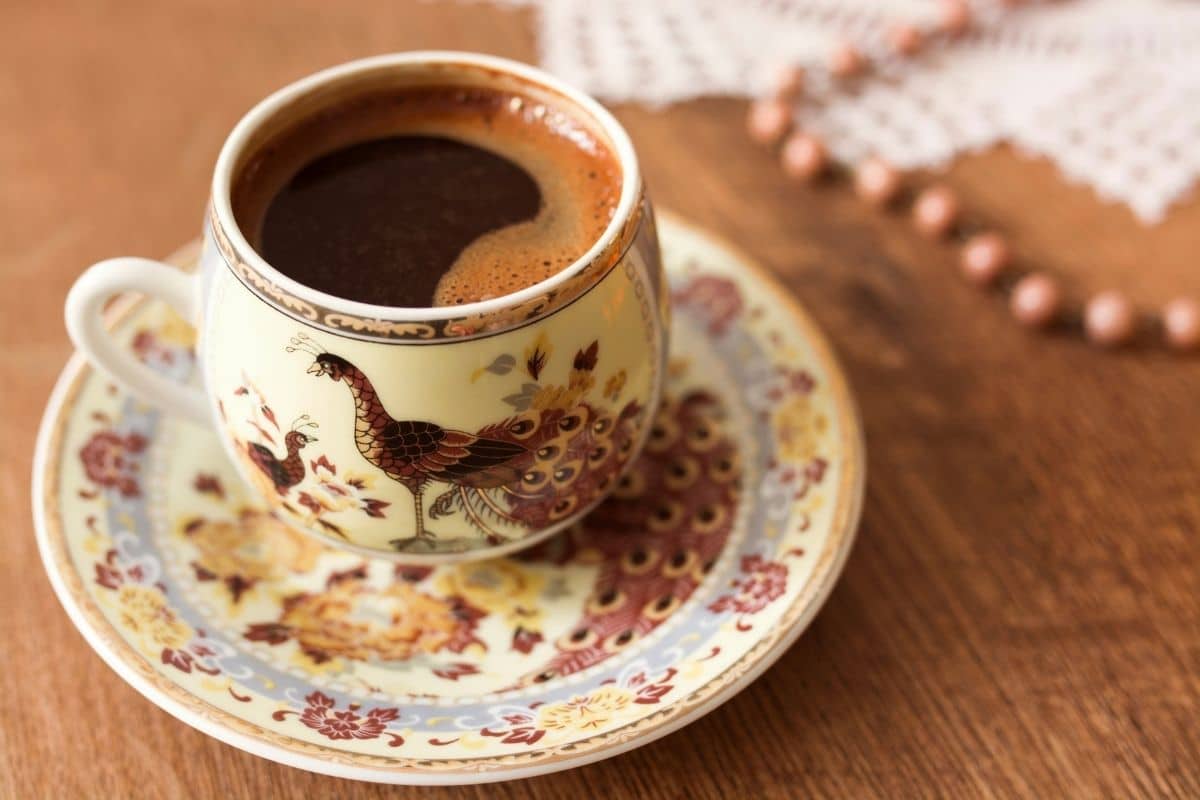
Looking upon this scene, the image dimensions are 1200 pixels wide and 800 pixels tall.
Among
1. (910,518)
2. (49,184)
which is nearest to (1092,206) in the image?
(910,518)

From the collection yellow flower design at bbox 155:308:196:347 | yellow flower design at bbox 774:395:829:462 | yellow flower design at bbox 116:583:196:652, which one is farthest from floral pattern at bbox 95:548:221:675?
yellow flower design at bbox 774:395:829:462

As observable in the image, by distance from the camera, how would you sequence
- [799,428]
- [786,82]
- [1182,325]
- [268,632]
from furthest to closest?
1. [786,82]
2. [1182,325]
3. [799,428]
4. [268,632]

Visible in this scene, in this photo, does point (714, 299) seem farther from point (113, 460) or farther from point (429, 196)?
point (113, 460)

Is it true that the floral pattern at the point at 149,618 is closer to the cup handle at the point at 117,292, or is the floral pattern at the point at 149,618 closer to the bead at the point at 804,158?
the cup handle at the point at 117,292

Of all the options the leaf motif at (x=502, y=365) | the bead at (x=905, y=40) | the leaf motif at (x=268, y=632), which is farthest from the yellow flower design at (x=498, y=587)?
the bead at (x=905, y=40)

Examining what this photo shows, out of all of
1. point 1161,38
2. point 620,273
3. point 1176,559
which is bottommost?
point 1176,559

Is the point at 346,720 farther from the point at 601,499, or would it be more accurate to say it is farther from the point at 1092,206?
the point at 1092,206

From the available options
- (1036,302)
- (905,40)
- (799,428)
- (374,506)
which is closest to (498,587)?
(374,506)

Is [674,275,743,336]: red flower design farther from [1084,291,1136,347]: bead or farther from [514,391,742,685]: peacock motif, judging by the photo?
[1084,291,1136,347]: bead
